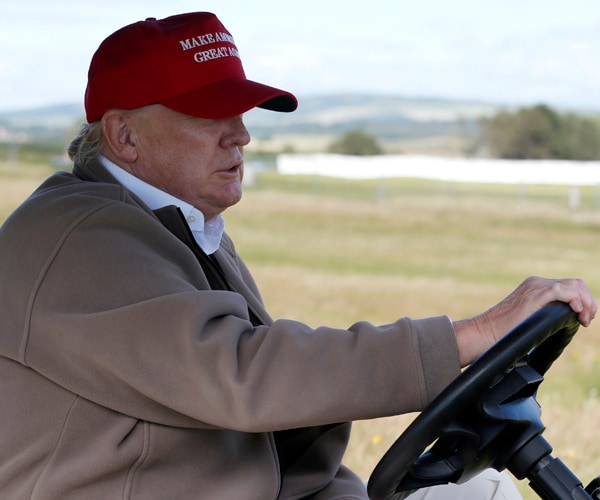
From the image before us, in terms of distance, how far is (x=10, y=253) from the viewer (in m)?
1.67

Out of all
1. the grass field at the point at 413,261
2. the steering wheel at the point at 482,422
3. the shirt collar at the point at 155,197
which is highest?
the shirt collar at the point at 155,197

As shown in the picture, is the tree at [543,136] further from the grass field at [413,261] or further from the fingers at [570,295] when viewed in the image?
the fingers at [570,295]

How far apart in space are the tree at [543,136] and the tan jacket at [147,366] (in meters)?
53.7

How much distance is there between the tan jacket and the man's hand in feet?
0.11

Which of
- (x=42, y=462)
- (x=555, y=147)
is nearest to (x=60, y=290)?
(x=42, y=462)

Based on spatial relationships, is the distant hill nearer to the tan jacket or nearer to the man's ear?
the man's ear

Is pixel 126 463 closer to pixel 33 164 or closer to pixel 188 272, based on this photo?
pixel 188 272

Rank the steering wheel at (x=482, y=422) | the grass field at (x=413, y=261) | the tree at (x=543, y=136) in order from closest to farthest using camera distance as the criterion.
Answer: the steering wheel at (x=482, y=422) → the grass field at (x=413, y=261) → the tree at (x=543, y=136)

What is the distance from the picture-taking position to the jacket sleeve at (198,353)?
4.79ft

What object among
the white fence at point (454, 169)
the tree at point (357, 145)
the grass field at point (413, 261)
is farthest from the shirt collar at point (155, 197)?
the tree at point (357, 145)

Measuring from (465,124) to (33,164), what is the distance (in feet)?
117

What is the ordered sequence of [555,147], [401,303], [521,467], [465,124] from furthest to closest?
[465,124] → [555,147] → [401,303] → [521,467]

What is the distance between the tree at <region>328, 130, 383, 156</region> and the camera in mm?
58844

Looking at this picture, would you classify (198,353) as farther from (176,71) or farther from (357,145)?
(357,145)
